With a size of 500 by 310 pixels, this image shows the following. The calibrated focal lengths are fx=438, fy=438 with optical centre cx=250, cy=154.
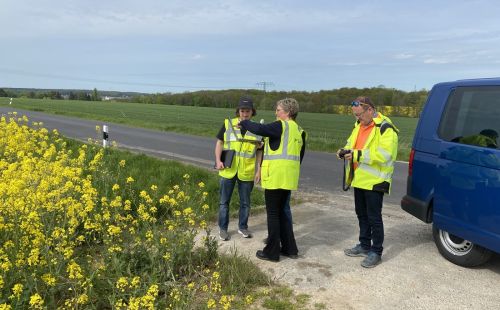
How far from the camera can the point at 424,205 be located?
16.0 feet

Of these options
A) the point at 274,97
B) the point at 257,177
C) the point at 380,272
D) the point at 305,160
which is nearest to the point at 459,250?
the point at 380,272

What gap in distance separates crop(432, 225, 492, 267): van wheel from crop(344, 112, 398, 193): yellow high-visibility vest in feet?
3.28

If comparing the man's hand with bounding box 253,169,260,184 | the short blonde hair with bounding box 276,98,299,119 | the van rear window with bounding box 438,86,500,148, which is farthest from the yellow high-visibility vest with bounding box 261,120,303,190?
the van rear window with bounding box 438,86,500,148

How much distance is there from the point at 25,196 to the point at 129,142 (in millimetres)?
12869

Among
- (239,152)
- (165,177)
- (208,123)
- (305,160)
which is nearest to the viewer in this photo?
(239,152)

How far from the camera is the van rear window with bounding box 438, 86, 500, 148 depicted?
428 cm

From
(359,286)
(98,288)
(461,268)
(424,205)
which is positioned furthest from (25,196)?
(461,268)

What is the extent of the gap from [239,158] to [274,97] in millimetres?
56867

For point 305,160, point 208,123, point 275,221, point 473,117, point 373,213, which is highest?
point 473,117

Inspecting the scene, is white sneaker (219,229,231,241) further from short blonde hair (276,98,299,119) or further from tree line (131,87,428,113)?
tree line (131,87,428,113)

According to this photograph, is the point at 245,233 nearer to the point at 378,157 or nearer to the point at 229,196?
the point at 229,196

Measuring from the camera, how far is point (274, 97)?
61469 millimetres

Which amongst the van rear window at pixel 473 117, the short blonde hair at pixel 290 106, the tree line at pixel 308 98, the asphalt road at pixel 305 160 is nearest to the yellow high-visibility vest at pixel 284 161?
the short blonde hair at pixel 290 106

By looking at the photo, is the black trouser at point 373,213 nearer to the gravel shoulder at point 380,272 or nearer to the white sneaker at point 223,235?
the gravel shoulder at point 380,272
